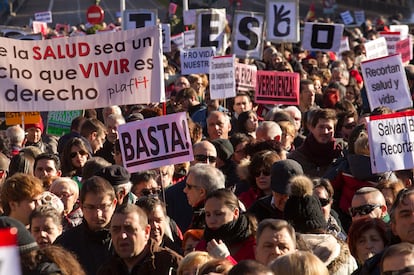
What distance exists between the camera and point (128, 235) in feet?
24.8

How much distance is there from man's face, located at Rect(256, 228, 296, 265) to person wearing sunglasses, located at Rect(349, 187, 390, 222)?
150 cm

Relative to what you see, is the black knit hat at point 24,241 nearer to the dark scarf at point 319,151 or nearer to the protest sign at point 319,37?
the dark scarf at point 319,151

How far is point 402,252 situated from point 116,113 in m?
8.24

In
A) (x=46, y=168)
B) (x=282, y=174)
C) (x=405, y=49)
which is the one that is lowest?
(x=405, y=49)

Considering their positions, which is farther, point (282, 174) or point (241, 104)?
point (241, 104)

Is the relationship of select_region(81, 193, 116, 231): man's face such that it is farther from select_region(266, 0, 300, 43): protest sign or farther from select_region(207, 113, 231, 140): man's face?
select_region(266, 0, 300, 43): protest sign

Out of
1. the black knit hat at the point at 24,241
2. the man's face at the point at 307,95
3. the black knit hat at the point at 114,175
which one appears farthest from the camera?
the man's face at the point at 307,95

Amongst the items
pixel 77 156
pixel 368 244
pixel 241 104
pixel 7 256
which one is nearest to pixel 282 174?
pixel 368 244

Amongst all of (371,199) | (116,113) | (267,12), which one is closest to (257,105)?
(116,113)

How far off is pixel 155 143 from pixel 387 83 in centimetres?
503

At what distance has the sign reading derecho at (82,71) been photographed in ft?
35.9

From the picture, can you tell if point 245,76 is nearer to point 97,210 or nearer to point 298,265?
point 97,210

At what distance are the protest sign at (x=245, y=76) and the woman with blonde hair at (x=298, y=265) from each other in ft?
37.7

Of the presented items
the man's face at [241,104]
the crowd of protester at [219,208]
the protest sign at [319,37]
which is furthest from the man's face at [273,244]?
the protest sign at [319,37]
